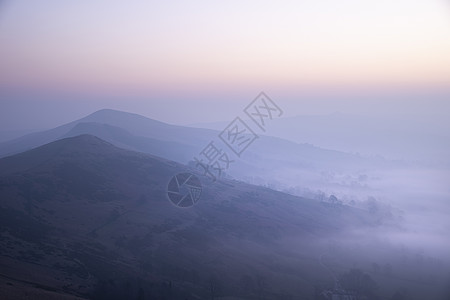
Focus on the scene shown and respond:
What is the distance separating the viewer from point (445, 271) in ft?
247

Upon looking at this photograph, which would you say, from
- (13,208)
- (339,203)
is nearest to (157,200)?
(13,208)

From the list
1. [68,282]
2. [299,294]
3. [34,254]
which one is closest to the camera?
[68,282]

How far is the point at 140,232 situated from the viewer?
236 feet

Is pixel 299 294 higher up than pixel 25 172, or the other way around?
pixel 25 172

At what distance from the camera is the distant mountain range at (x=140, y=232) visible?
51.4 meters

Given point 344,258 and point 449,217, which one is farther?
point 449,217

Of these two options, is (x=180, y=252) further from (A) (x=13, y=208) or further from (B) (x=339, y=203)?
(B) (x=339, y=203)

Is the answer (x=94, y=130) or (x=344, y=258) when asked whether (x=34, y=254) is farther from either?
(x=94, y=130)

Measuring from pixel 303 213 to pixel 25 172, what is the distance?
7812 centimetres

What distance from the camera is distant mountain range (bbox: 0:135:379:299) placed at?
51.4 metres

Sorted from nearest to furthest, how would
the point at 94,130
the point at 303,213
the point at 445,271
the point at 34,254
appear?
the point at 34,254, the point at 445,271, the point at 303,213, the point at 94,130

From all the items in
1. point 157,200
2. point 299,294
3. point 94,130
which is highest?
point 94,130

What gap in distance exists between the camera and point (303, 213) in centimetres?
10306

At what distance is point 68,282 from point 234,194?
6355 centimetres
